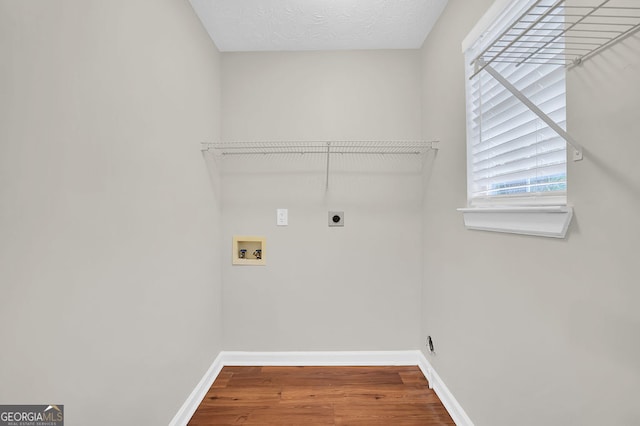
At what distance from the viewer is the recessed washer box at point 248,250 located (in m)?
2.00

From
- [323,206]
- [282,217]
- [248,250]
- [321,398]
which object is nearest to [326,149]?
[323,206]

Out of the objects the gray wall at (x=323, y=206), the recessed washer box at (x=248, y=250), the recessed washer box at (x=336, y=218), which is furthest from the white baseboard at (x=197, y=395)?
the recessed washer box at (x=336, y=218)

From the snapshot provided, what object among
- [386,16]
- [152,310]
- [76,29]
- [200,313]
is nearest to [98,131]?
[76,29]

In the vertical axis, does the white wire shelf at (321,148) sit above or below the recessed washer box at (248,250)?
above

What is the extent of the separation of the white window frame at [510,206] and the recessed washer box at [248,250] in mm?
1374

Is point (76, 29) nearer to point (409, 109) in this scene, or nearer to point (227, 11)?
point (227, 11)

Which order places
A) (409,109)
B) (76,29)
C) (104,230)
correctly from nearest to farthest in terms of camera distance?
(76,29) < (104,230) < (409,109)

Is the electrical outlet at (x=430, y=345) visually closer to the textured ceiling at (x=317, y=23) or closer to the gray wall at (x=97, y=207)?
the gray wall at (x=97, y=207)

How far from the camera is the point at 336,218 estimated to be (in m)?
1.99

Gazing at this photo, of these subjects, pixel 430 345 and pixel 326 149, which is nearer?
pixel 430 345

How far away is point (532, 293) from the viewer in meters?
0.95

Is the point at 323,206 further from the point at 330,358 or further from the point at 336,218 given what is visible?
the point at 330,358

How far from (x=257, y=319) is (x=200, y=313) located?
1.56 ft

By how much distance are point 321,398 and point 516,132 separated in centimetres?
175
